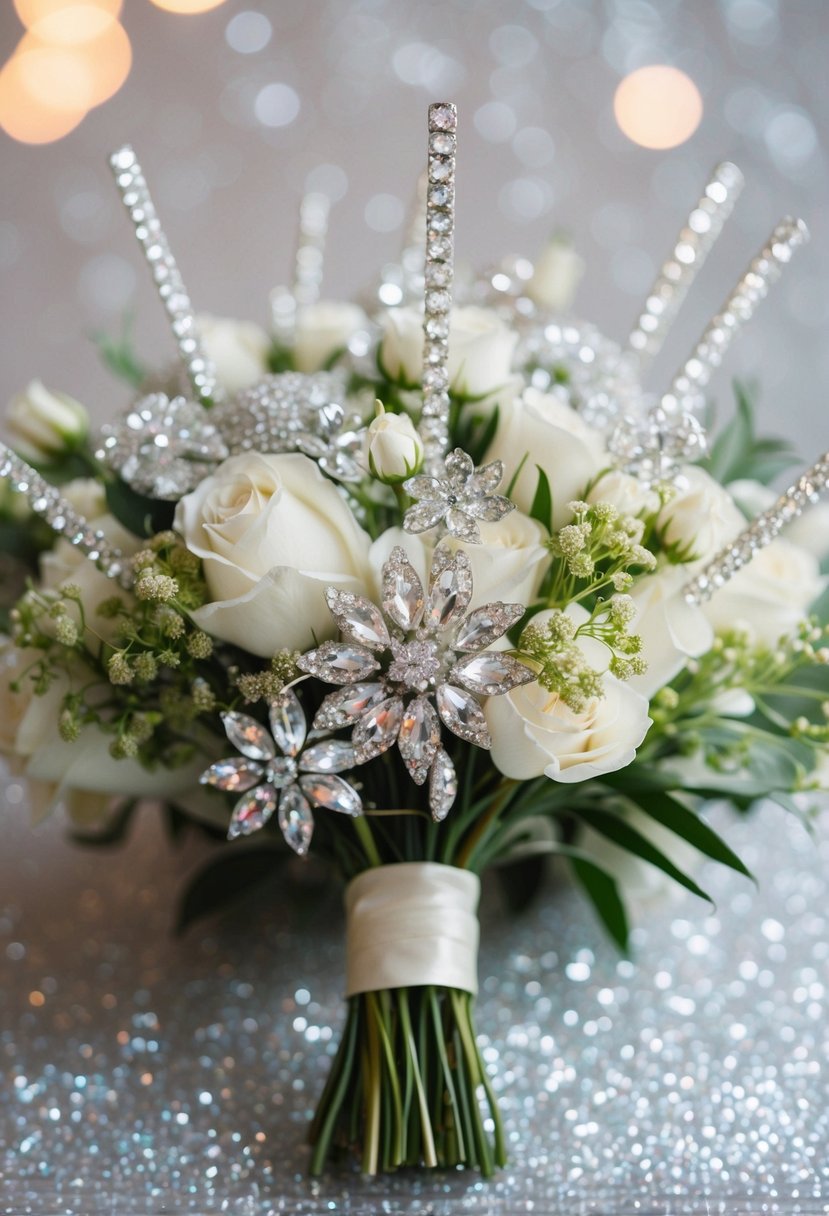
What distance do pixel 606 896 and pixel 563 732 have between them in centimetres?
28

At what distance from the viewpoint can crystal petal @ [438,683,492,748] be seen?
0.56m

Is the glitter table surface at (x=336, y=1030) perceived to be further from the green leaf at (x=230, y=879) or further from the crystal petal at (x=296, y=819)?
the crystal petal at (x=296, y=819)

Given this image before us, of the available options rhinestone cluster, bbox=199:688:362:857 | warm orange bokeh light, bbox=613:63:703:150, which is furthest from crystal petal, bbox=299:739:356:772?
warm orange bokeh light, bbox=613:63:703:150

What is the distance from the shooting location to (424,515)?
577 mm

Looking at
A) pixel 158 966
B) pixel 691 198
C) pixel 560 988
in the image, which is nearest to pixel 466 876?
pixel 560 988

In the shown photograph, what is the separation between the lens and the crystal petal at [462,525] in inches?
22.6

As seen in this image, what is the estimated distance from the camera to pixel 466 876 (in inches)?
26.1

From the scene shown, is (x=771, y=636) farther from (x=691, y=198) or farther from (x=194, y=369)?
(x=691, y=198)

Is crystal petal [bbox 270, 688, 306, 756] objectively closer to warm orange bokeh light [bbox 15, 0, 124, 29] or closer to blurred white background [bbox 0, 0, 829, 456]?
blurred white background [bbox 0, 0, 829, 456]

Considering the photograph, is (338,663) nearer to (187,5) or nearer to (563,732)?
(563,732)

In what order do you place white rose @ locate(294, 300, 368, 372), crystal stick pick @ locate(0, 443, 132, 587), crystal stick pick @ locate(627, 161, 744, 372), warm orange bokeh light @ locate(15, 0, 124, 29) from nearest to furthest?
crystal stick pick @ locate(0, 443, 132, 587), crystal stick pick @ locate(627, 161, 744, 372), white rose @ locate(294, 300, 368, 372), warm orange bokeh light @ locate(15, 0, 124, 29)

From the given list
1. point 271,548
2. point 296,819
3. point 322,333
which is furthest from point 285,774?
point 322,333

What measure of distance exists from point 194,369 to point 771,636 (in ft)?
1.46

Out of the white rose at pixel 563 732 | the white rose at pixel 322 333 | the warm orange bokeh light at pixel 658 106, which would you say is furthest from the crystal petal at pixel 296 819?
the warm orange bokeh light at pixel 658 106
